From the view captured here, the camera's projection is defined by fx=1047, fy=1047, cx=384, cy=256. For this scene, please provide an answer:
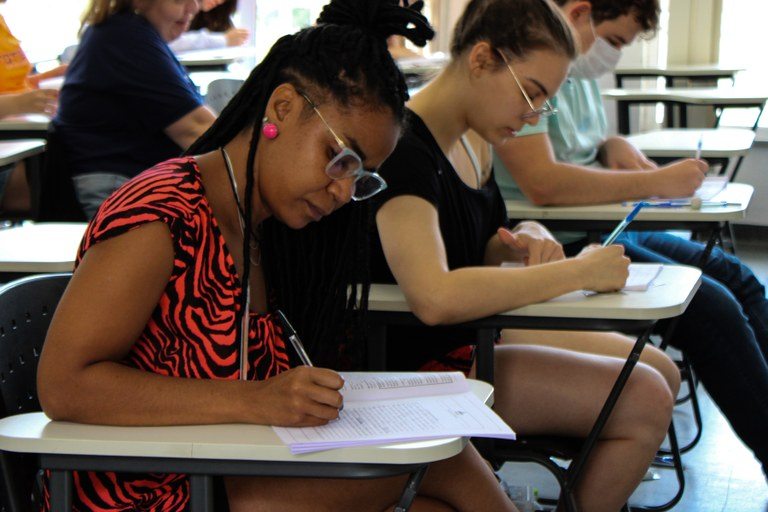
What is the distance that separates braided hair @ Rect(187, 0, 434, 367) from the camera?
1391 mm

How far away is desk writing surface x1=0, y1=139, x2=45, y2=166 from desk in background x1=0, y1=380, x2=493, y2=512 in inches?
69.4

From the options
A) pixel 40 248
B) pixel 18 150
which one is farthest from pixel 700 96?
pixel 40 248

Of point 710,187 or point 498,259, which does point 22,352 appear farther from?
point 710,187

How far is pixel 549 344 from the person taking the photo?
219 centimetres

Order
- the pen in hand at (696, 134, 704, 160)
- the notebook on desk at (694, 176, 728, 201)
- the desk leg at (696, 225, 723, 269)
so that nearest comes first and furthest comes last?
1. the desk leg at (696, 225, 723, 269)
2. the notebook on desk at (694, 176, 728, 201)
3. the pen in hand at (696, 134, 704, 160)

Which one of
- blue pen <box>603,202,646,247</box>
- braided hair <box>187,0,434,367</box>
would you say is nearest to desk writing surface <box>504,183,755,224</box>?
blue pen <box>603,202,646,247</box>

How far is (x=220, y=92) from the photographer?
336 cm

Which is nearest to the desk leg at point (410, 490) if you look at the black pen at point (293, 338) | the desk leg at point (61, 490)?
the black pen at point (293, 338)

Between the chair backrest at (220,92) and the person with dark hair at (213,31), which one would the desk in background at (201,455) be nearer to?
the chair backrest at (220,92)

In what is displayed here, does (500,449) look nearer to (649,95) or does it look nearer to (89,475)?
(89,475)

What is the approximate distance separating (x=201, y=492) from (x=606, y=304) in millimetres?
827

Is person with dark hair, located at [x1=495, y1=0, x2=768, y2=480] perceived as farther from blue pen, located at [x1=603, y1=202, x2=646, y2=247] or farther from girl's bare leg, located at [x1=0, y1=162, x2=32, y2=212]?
girl's bare leg, located at [x1=0, y1=162, x2=32, y2=212]

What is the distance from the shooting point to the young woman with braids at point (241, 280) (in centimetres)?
119

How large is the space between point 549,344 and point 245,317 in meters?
0.98
